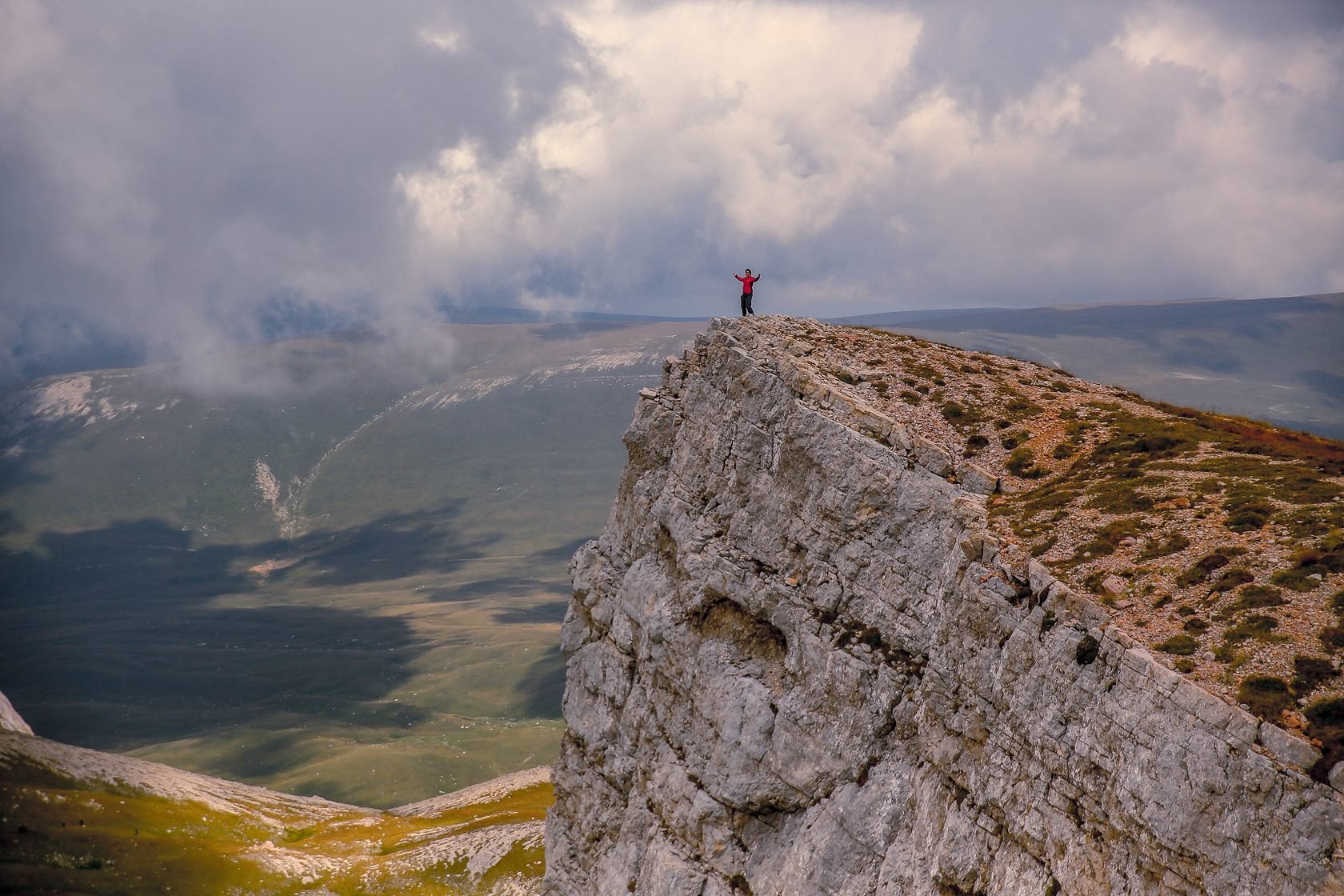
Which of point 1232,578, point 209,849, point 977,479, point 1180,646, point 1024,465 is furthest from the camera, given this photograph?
point 209,849

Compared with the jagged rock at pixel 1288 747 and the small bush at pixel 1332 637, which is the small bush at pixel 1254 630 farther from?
the jagged rock at pixel 1288 747

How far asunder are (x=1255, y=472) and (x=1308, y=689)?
1536cm

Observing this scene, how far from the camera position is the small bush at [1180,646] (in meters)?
28.3

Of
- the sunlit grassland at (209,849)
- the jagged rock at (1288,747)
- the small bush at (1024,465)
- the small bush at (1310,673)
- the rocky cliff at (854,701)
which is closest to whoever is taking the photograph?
the jagged rock at (1288,747)

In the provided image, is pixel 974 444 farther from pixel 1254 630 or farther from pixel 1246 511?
pixel 1254 630

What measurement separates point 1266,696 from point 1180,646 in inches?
118

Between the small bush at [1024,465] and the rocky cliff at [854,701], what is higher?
the small bush at [1024,465]

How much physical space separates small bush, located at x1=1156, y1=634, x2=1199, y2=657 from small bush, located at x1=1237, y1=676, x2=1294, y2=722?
186 centimetres

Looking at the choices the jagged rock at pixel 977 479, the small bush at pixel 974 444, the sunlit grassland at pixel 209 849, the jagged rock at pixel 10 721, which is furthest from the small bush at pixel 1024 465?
the jagged rock at pixel 10 721

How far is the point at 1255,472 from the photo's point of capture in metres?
38.5

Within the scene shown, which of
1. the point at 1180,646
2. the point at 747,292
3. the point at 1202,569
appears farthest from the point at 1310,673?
the point at 747,292

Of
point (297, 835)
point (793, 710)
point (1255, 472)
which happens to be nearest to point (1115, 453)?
point (1255, 472)

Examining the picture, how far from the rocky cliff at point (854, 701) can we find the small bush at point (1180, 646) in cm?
85

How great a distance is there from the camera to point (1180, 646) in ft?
93.7
